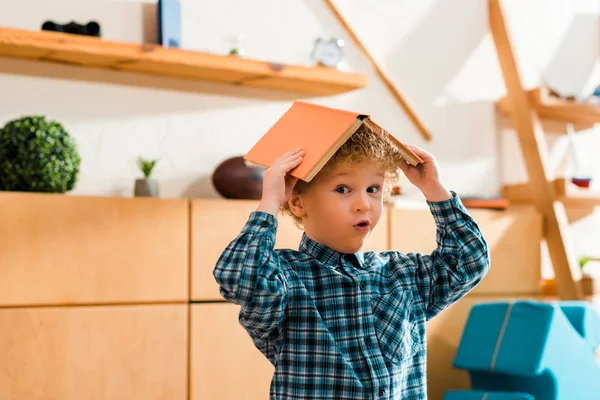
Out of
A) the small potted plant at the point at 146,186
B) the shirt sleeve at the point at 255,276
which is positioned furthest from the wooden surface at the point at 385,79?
the shirt sleeve at the point at 255,276

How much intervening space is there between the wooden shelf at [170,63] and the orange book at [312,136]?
1.30m

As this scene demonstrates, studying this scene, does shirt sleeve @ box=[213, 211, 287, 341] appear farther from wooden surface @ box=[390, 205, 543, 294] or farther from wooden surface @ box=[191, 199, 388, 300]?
wooden surface @ box=[390, 205, 543, 294]

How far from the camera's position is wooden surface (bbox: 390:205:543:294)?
3.12 metres

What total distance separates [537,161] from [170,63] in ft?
5.49

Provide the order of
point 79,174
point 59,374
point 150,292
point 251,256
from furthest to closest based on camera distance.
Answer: point 79,174, point 150,292, point 59,374, point 251,256

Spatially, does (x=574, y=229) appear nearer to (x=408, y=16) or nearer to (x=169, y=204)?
(x=408, y=16)

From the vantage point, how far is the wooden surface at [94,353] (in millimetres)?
2297

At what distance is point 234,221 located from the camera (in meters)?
2.66

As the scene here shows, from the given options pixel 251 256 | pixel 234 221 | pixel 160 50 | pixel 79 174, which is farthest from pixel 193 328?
pixel 251 256

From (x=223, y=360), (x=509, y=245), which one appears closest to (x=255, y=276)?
(x=223, y=360)

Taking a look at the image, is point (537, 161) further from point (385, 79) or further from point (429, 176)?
point (429, 176)

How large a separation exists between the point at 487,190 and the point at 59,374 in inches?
82.5

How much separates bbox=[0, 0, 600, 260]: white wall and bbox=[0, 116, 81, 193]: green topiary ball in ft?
0.88

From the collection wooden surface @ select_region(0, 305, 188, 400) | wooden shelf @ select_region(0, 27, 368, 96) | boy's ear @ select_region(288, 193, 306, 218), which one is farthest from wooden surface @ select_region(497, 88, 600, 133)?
boy's ear @ select_region(288, 193, 306, 218)
